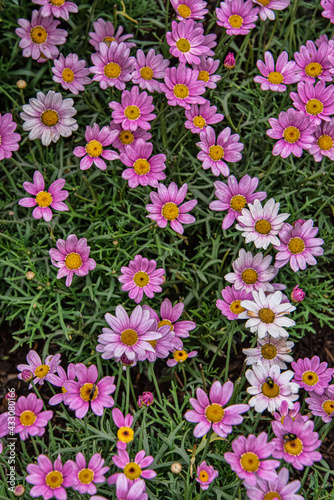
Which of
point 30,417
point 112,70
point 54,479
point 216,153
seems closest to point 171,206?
point 216,153

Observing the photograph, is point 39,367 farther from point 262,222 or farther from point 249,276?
point 262,222

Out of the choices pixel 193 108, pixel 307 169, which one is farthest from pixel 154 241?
pixel 307 169

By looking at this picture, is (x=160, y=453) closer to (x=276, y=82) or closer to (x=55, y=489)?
(x=55, y=489)

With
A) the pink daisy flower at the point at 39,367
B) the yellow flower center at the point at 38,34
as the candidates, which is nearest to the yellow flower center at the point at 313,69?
the yellow flower center at the point at 38,34

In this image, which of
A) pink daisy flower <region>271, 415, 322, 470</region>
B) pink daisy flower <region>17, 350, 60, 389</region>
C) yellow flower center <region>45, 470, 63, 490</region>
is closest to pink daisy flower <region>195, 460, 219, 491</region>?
pink daisy flower <region>271, 415, 322, 470</region>

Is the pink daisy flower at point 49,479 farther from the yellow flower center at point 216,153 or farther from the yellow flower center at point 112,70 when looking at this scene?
the yellow flower center at point 112,70

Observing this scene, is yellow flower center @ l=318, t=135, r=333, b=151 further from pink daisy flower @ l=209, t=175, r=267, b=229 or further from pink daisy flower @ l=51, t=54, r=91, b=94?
pink daisy flower @ l=51, t=54, r=91, b=94
